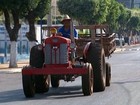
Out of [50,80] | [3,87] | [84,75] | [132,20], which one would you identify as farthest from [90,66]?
[132,20]

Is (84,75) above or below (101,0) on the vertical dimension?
below

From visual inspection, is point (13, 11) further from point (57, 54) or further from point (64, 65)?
point (64, 65)

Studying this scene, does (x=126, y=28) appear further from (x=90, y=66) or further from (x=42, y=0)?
(x=90, y=66)

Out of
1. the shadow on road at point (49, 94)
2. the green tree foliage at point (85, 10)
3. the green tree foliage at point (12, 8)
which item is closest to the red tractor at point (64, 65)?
the shadow on road at point (49, 94)

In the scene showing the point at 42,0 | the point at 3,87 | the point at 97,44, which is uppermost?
the point at 42,0

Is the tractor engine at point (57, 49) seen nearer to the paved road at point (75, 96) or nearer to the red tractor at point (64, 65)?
the red tractor at point (64, 65)

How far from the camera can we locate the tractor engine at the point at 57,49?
14.9 meters

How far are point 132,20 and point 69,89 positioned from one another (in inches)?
3110

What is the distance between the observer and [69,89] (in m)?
17.0

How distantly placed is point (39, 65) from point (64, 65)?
0.94m

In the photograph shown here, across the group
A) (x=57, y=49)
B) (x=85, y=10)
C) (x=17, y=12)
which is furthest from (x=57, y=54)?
(x=85, y=10)

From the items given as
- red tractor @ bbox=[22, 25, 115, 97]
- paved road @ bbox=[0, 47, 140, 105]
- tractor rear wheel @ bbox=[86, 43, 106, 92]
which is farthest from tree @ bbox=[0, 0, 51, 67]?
tractor rear wheel @ bbox=[86, 43, 106, 92]

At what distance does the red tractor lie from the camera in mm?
14672

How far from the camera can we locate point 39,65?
15555mm
